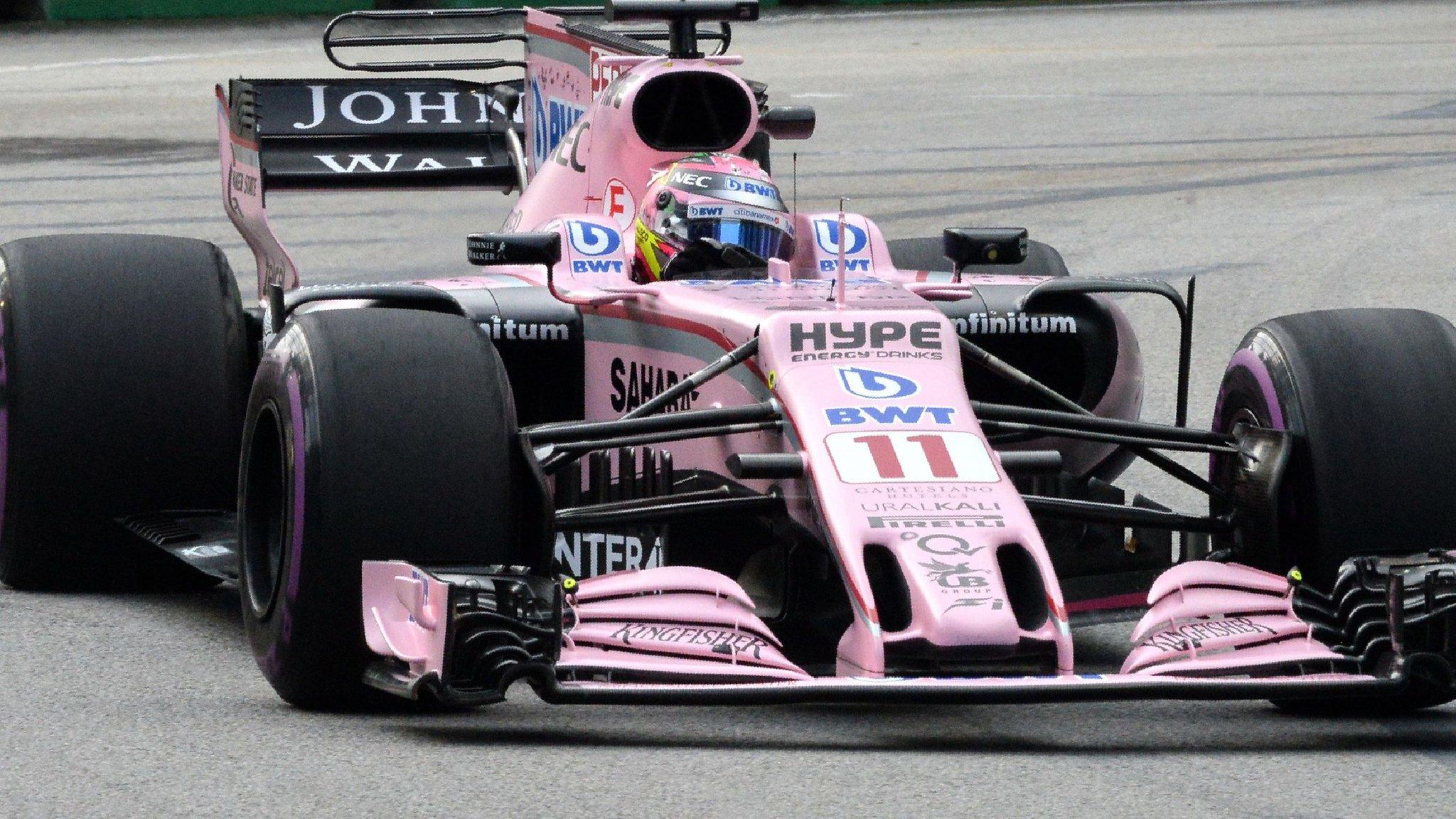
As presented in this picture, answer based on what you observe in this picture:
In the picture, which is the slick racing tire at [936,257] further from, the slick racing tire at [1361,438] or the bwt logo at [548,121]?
the slick racing tire at [1361,438]

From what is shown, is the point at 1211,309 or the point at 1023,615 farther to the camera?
the point at 1211,309

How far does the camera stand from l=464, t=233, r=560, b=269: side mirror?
6512 millimetres

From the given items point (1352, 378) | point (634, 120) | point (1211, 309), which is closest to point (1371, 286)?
point (1211, 309)

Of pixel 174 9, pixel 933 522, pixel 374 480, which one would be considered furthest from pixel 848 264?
pixel 174 9

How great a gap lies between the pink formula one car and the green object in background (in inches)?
1321

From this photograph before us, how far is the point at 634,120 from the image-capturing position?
7.84 meters

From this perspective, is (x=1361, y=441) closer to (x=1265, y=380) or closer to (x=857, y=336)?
(x=1265, y=380)

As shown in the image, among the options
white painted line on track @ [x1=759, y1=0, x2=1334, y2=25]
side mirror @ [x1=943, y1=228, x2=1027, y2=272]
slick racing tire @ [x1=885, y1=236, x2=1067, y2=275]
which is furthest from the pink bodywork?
white painted line on track @ [x1=759, y1=0, x2=1334, y2=25]

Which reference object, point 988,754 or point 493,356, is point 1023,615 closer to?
point 988,754

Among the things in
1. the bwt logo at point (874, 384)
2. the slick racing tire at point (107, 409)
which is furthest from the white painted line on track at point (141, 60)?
the bwt logo at point (874, 384)

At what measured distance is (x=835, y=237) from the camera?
7.32 meters

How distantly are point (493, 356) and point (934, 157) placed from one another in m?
15.2

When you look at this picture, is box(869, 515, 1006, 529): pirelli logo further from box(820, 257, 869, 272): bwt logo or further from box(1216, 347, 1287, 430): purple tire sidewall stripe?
box(820, 257, 869, 272): bwt logo

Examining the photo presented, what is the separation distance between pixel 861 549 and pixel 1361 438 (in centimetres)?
129
